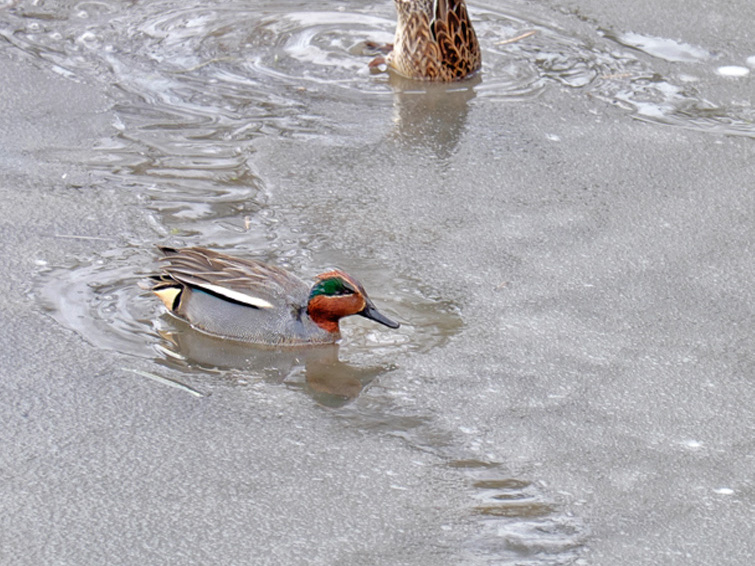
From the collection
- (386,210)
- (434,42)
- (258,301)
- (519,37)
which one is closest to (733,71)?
(519,37)

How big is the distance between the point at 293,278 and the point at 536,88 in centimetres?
332

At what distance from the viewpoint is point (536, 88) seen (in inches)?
311

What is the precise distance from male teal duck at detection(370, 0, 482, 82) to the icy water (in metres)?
0.19

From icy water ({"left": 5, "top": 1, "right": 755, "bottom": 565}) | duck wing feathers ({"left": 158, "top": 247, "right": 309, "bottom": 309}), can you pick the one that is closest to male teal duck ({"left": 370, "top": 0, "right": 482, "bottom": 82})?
icy water ({"left": 5, "top": 1, "right": 755, "bottom": 565})

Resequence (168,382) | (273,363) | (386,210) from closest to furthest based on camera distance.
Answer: (168,382), (273,363), (386,210)

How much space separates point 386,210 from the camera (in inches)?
249

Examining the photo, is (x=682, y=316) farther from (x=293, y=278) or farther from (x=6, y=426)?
(x=6, y=426)

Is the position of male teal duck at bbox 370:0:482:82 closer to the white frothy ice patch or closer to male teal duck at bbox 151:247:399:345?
the white frothy ice patch

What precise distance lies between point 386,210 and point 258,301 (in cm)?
144

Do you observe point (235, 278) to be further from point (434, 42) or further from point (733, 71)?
point (733, 71)

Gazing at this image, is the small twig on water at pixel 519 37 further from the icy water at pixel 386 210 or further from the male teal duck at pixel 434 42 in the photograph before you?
the male teal duck at pixel 434 42

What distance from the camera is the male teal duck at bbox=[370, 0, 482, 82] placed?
7943mm

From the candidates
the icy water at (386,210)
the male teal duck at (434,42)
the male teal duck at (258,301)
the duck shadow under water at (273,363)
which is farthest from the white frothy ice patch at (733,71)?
the duck shadow under water at (273,363)

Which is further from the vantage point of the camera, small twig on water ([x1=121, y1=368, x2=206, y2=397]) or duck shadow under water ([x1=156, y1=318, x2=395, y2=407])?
duck shadow under water ([x1=156, y1=318, x2=395, y2=407])
